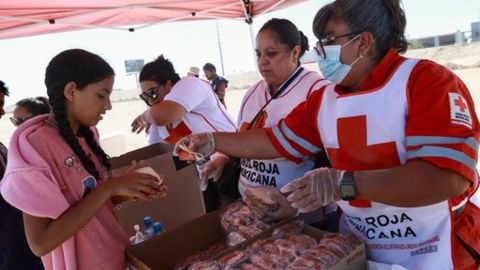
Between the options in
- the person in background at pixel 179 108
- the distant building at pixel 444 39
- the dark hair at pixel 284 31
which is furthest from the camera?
→ the distant building at pixel 444 39

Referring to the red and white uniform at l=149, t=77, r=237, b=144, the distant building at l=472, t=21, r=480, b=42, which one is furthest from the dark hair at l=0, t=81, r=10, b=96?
the distant building at l=472, t=21, r=480, b=42

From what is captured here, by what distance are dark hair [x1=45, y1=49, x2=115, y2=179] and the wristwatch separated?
93cm

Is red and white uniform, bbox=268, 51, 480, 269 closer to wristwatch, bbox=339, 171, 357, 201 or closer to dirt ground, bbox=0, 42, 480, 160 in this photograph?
wristwatch, bbox=339, 171, 357, 201

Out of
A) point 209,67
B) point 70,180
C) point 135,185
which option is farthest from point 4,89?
point 209,67

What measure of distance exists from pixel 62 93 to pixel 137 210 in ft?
4.00

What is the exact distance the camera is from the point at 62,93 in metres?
1.31

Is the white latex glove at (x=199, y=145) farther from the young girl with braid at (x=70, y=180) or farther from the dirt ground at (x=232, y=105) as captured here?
the dirt ground at (x=232, y=105)

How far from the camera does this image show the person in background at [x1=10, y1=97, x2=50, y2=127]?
298 centimetres

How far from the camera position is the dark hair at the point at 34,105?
3.01 m

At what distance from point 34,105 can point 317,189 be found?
114 inches

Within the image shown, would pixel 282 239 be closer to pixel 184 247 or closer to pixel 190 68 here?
pixel 184 247

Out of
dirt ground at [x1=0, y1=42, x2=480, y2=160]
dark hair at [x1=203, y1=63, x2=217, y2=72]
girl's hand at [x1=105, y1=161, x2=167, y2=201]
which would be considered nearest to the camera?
girl's hand at [x1=105, y1=161, x2=167, y2=201]

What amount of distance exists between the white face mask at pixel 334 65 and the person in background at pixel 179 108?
114 cm

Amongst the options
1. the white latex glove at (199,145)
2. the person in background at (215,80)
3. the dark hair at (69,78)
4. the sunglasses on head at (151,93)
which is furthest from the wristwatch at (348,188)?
the person in background at (215,80)
